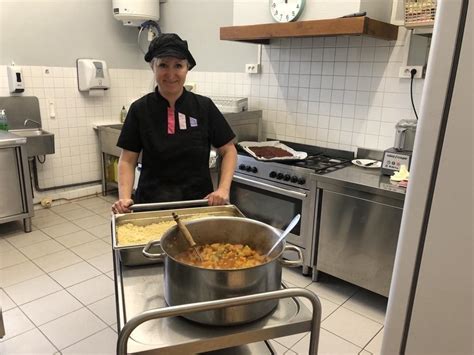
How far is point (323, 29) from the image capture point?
243 centimetres

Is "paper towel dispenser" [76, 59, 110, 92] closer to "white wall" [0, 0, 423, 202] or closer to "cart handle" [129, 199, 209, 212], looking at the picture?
"white wall" [0, 0, 423, 202]

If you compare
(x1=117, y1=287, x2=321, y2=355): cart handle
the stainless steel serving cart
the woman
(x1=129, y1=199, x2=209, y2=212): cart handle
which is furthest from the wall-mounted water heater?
(x1=117, y1=287, x2=321, y2=355): cart handle

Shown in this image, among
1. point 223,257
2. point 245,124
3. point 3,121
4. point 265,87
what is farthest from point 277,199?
point 3,121

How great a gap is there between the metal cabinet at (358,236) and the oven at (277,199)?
9 cm

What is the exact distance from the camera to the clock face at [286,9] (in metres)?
2.68

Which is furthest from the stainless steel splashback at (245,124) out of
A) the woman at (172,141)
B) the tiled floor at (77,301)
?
the woman at (172,141)

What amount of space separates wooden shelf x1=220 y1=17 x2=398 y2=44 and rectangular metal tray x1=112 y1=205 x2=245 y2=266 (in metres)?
1.55

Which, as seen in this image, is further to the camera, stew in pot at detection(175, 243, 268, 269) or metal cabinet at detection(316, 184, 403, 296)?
metal cabinet at detection(316, 184, 403, 296)

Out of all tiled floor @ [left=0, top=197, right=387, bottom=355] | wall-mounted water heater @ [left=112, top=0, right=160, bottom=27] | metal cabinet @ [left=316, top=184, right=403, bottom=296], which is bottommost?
tiled floor @ [left=0, top=197, right=387, bottom=355]

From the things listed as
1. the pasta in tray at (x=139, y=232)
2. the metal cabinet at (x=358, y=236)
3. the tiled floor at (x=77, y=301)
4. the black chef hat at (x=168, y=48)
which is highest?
Answer: the black chef hat at (x=168, y=48)

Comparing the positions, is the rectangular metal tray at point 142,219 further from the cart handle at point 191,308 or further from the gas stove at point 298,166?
the gas stove at point 298,166

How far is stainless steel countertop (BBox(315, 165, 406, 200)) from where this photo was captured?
2215mm

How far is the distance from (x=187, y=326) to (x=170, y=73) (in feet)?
3.42

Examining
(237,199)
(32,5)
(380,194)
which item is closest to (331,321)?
(380,194)
